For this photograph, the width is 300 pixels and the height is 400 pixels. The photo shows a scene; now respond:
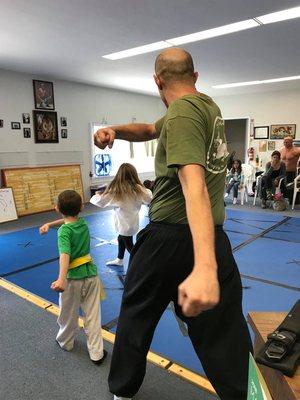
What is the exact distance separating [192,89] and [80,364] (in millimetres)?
1746

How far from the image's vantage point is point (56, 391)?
70.0 inches

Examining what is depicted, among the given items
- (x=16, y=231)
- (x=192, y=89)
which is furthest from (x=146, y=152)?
(x=192, y=89)

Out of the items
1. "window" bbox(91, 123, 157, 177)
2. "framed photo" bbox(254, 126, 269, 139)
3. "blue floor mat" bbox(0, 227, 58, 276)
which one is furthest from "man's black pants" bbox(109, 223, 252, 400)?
"framed photo" bbox(254, 126, 269, 139)

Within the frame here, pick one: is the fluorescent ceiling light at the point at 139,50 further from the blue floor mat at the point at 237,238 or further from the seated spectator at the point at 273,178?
the seated spectator at the point at 273,178

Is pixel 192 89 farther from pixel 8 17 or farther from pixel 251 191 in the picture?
pixel 251 191

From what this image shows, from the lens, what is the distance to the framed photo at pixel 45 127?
6.90m

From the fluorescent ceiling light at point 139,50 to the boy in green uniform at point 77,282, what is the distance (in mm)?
3595

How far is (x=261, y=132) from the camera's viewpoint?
939 centimetres

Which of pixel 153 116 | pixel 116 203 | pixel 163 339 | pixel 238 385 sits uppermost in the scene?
pixel 153 116

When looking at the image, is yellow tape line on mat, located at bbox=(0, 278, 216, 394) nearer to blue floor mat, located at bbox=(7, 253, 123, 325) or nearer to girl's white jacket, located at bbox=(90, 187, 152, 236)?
blue floor mat, located at bbox=(7, 253, 123, 325)

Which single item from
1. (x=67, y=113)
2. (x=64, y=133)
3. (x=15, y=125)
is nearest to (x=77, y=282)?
(x=15, y=125)

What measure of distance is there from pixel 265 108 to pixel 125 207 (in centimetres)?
750

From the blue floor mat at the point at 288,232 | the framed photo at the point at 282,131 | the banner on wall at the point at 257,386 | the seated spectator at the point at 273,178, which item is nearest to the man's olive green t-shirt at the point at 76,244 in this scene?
the banner on wall at the point at 257,386

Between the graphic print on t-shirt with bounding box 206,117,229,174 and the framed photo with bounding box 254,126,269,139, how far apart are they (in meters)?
8.84
